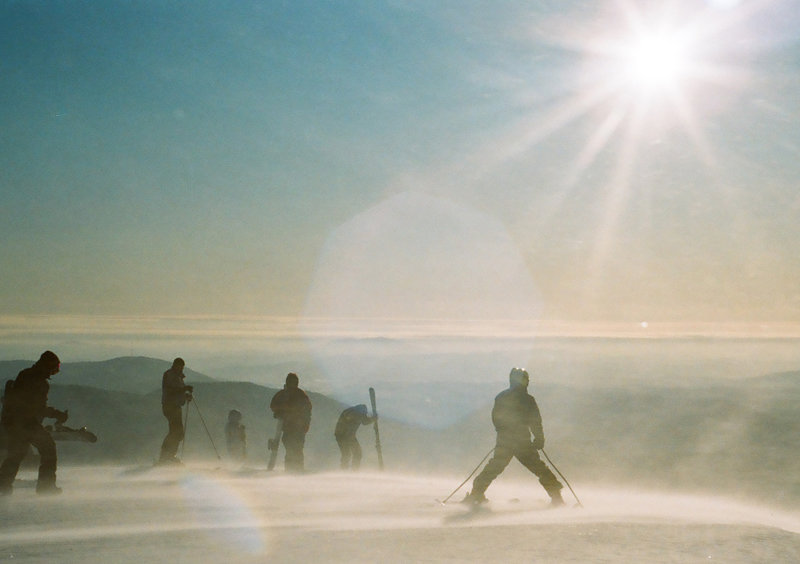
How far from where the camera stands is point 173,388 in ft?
61.5

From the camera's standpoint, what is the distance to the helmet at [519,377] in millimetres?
13281

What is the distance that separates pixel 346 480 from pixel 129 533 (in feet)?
25.6

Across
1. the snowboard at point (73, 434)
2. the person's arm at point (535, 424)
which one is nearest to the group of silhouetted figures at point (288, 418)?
the snowboard at point (73, 434)

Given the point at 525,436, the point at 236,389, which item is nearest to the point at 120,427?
the point at 236,389

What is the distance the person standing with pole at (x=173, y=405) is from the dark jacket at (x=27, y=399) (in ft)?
19.4

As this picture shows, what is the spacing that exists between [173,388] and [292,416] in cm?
304

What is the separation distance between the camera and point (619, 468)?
159 m

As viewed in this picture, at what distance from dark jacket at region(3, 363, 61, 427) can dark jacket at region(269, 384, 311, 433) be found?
26.2 feet

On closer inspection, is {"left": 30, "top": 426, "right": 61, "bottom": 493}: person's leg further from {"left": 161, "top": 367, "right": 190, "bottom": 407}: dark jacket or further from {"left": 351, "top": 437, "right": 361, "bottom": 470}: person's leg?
{"left": 351, "top": 437, "right": 361, "bottom": 470}: person's leg

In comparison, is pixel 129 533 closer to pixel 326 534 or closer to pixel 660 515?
pixel 326 534

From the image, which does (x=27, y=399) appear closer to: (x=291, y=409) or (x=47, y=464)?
(x=47, y=464)

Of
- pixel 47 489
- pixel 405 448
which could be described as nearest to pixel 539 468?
pixel 47 489

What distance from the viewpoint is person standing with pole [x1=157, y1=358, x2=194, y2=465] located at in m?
18.4

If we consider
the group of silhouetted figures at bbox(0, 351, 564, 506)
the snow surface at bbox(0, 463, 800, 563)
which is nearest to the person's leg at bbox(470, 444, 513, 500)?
the group of silhouetted figures at bbox(0, 351, 564, 506)
